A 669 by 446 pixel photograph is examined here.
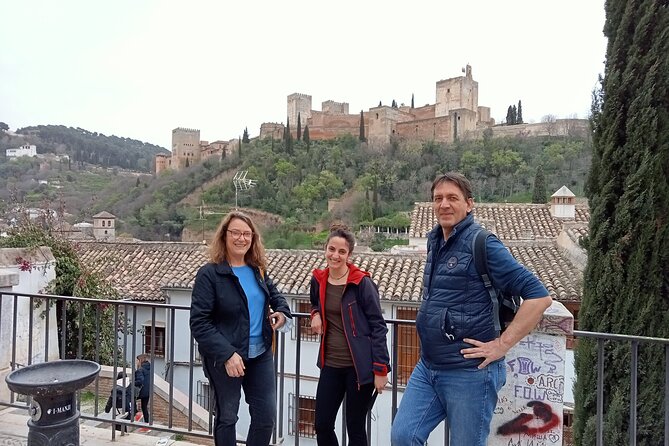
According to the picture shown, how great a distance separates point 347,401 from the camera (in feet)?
9.94

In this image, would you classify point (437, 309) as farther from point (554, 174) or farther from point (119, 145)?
point (119, 145)

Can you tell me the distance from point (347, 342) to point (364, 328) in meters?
0.14

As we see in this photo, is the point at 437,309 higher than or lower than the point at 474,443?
higher

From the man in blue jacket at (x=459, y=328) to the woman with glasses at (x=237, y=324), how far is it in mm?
961

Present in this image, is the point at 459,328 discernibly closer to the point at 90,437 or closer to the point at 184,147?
the point at 90,437

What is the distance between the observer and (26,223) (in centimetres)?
791

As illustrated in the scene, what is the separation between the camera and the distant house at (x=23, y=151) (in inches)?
1903

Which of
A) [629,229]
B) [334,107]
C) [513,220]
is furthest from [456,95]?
[629,229]

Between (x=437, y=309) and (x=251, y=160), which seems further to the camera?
(x=251, y=160)

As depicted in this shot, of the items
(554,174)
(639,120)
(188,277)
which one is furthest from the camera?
(554,174)

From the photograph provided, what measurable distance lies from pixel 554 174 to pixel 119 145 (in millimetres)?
74632

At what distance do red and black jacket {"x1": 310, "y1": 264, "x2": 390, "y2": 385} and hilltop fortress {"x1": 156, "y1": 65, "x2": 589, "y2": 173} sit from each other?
6303 cm

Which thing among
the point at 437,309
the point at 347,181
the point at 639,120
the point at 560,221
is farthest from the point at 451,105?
the point at 437,309

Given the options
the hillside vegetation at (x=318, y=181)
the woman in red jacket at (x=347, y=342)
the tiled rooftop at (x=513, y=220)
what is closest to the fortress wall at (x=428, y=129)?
the hillside vegetation at (x=318, y=181)
